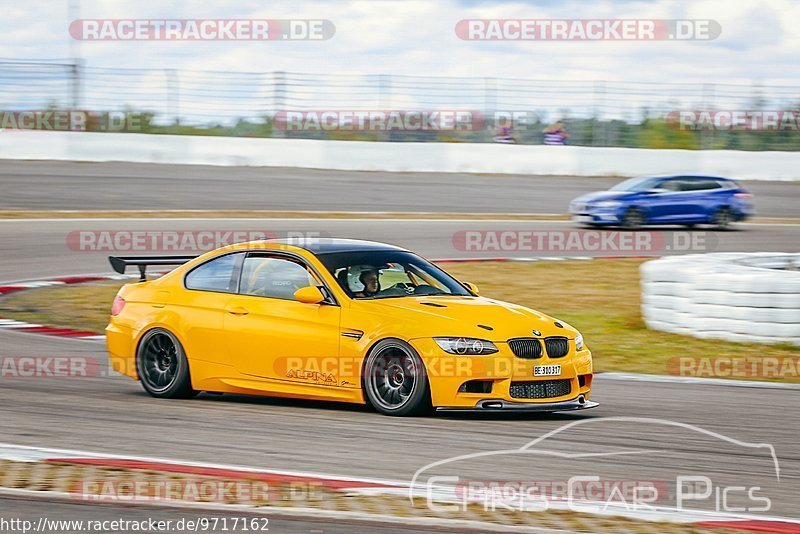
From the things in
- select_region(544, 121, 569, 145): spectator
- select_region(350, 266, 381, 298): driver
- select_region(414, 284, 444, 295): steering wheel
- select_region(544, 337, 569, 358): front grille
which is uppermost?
select_region(544, 121, 569, 145): spectator

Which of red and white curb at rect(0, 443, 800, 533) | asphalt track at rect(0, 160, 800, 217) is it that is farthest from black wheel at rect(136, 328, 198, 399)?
asphalt track at rect(0, 160, 800, 217)

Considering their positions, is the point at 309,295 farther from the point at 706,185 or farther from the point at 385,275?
the point at 706,185

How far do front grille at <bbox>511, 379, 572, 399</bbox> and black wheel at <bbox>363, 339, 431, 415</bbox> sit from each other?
1.93 feet

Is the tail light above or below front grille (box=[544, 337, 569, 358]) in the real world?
above

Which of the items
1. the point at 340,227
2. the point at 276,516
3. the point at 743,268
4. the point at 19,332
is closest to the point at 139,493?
the point at 276,516

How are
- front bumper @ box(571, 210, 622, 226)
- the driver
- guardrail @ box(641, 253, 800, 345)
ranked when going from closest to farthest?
the driver < guardrail @ box(641, 253, 800, 345) < front bumper @ box(571, 210, 622, 226)

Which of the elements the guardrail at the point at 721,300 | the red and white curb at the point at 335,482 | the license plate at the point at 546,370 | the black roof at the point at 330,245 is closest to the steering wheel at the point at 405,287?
the black roof at the point at 330,245

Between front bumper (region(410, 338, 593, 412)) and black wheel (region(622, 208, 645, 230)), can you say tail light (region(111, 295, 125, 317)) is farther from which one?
black wheel (region(622, 208, 645, 230))

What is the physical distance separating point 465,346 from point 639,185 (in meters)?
17.3

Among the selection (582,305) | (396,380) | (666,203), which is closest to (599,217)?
(666,203)

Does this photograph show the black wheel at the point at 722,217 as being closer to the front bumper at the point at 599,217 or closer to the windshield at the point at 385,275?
the front bumper at the point at 599,217

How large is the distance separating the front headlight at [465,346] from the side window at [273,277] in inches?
47.3

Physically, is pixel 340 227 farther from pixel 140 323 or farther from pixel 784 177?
pixel 784 177

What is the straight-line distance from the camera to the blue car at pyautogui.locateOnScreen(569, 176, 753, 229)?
23.5 m
